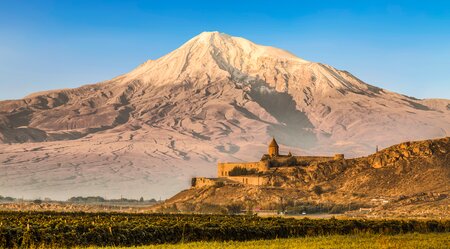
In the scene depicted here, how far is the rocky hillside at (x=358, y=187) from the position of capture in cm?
13962

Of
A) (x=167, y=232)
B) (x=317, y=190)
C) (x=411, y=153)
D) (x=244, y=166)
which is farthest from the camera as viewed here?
(x=244, y=166)

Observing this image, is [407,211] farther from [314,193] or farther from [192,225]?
[192,225]

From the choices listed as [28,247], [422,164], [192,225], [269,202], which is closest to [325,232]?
[192,225]

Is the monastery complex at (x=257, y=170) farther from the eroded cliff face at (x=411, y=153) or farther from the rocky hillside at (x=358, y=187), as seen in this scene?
the eroded cliff face at (x=411, y=153)

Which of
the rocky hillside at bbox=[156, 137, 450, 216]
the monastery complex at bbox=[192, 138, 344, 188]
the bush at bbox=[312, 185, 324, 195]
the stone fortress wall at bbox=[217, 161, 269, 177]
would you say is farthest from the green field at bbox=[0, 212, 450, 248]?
the stone fortress wall at bbox=[217, 161, 269, 177]

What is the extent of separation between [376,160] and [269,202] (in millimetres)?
27959

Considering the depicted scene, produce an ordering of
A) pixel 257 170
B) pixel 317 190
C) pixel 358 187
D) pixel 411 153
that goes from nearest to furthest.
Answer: pixel 358 187, pixel 317 190, pixel 411 153, pixel 257 170

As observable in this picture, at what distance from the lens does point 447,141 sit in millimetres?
163875

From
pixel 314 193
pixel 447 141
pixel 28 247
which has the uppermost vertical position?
pixel 447 141

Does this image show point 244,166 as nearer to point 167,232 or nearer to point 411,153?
point 411,153

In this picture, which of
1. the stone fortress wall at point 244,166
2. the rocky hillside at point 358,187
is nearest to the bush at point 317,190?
the rocky hillside at point 358,187

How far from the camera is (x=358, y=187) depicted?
5999 inches

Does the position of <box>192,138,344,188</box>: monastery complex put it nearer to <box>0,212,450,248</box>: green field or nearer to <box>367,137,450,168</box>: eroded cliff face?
<box>367,137,450,168</box>: eroded cliff face

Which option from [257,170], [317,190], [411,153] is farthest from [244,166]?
[411,153]
